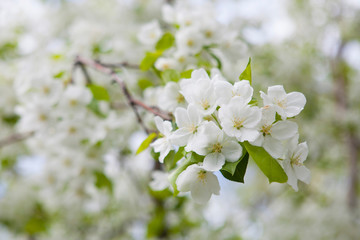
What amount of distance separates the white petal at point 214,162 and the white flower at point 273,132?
86 millimetres

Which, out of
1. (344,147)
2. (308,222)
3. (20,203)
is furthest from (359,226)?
(20,203)

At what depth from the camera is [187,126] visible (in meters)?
0.72

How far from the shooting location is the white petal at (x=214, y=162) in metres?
0.67

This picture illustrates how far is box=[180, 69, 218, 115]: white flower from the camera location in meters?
0.73

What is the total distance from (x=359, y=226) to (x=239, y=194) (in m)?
2.76

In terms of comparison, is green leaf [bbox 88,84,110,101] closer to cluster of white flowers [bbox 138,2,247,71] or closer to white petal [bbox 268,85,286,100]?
cluster of white flowers [bbox 138,2,247,71]

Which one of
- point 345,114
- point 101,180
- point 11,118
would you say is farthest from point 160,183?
point 345,114

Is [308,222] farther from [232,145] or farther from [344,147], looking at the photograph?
[232,145]

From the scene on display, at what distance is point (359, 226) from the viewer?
2.89 meters

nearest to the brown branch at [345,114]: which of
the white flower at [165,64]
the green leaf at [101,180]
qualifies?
the green leaf at [101,180]

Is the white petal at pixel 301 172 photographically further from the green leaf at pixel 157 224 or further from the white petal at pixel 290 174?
the green leaf at pixel 157 224

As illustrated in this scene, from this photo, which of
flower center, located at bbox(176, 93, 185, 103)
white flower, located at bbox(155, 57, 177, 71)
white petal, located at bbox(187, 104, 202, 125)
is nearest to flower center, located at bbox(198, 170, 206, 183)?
white petal, located at bbox(187, 104, 202, 125)

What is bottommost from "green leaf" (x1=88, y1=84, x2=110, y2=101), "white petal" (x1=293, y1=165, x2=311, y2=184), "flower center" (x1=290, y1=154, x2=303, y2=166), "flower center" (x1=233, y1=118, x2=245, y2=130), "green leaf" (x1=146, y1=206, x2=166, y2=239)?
"green leaf" (x1=146, y1=206, x2=166, y2=239)

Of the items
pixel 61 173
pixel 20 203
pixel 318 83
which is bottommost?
pixel 318 83
